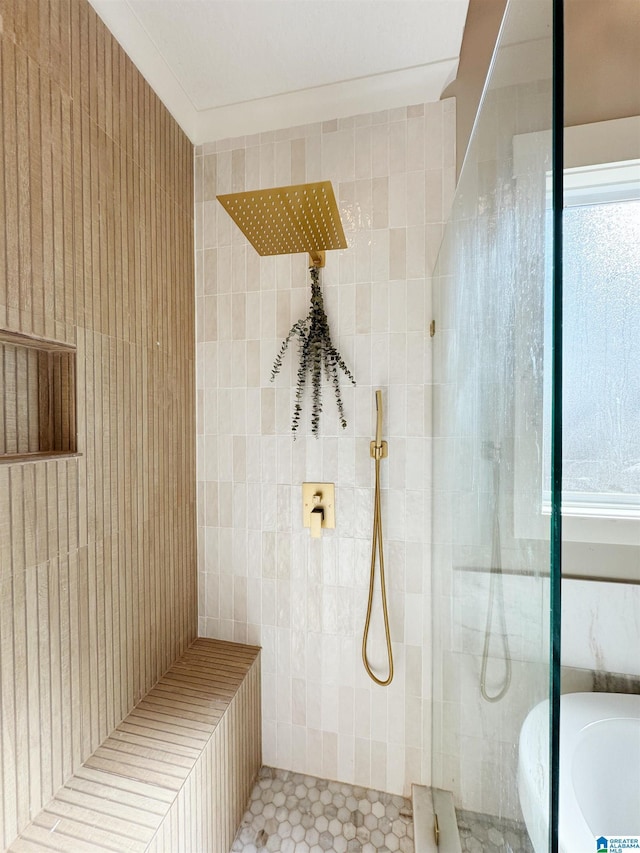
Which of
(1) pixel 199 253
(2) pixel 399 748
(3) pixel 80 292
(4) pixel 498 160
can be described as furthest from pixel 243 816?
(1) pixel 199 253

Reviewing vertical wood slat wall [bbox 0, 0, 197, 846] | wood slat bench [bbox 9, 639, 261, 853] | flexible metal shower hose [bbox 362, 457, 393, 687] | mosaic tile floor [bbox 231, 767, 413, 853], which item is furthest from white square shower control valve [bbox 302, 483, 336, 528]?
mosaic tile floor [bbox 231, 767, 413, 853]

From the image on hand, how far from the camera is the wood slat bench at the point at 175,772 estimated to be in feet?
2.90

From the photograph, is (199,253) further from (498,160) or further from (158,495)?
(498,160)

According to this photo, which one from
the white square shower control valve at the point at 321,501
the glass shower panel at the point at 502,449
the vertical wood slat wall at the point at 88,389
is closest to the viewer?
the glass shower panel at the point at 502,449

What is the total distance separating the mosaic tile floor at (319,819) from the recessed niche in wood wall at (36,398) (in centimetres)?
143

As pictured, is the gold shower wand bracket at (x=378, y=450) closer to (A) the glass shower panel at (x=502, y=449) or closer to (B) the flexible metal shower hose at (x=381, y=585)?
(B) the flexible metal shower hose at (x=381, y=585)

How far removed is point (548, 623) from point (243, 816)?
5.37ft

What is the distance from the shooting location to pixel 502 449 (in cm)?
56

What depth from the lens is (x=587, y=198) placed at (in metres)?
1.00

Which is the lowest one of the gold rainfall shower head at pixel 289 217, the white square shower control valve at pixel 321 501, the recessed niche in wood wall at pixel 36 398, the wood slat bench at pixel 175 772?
the wood slat bench at pixel 175 772

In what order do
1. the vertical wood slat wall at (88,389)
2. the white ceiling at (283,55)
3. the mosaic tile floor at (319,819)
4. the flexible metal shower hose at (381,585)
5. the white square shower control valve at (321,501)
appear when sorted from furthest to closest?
the white square shower control valve at (321,501) < the flexible metal shower hose at (381,585) < the mosaic tile floor at (319,819) < the white ceiling at (283,55) < the vertical wood slat wall at (88,389)

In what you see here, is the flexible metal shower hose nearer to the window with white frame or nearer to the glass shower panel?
the glass shower panel

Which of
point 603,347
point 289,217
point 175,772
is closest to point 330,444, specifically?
point 289,217

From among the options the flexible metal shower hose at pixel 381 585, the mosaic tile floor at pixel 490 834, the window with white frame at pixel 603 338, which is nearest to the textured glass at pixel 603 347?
the window with white frame at pixel 603 338
